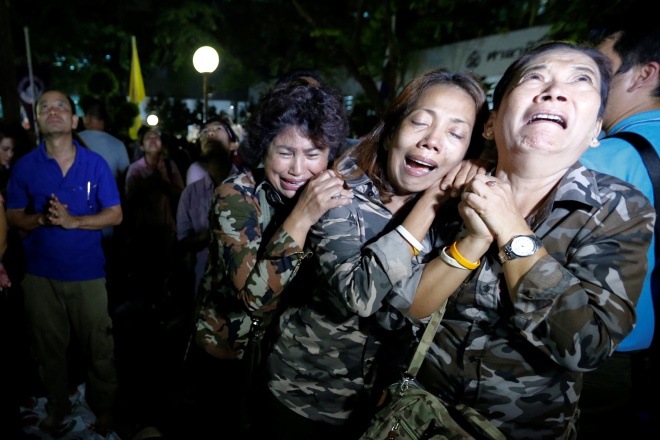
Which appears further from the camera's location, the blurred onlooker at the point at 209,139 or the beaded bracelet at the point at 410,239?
the blurred onlooker at the point at 209,139

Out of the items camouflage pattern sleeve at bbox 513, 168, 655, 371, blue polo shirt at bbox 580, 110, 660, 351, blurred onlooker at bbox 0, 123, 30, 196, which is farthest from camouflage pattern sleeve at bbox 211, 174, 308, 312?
blurred onlooker at bbox 0, 123, 30, 196

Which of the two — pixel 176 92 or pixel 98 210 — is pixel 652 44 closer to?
A: pixel 98 210

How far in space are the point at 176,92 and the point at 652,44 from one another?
30.6 meters

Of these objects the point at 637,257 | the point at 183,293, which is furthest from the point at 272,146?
the point at 183,293

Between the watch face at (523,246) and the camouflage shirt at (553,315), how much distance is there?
0.04 meters

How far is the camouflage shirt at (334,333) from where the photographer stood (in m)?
1.68

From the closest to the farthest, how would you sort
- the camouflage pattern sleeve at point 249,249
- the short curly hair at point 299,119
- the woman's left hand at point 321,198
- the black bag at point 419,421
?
1. the black bag at point 419,421
2. the woman's left hand at point 321,198
3. the camouflage pattern sleeve at point 249,249
4. the short curly hair at point 299,119

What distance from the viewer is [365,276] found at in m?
1.50

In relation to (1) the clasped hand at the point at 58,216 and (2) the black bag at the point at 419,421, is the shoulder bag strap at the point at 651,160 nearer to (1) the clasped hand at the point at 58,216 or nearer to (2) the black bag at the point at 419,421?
(2) the black bag at the point at 419,421

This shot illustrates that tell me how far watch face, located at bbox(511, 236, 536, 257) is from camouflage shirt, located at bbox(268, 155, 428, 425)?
0.52 m

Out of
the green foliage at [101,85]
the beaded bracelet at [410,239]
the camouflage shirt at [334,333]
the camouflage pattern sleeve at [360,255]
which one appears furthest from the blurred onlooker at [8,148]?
the green foliage at [101,85]

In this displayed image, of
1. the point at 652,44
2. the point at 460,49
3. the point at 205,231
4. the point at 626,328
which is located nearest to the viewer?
the point at 626,328

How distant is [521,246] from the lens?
1.29m

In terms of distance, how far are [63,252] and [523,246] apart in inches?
131
